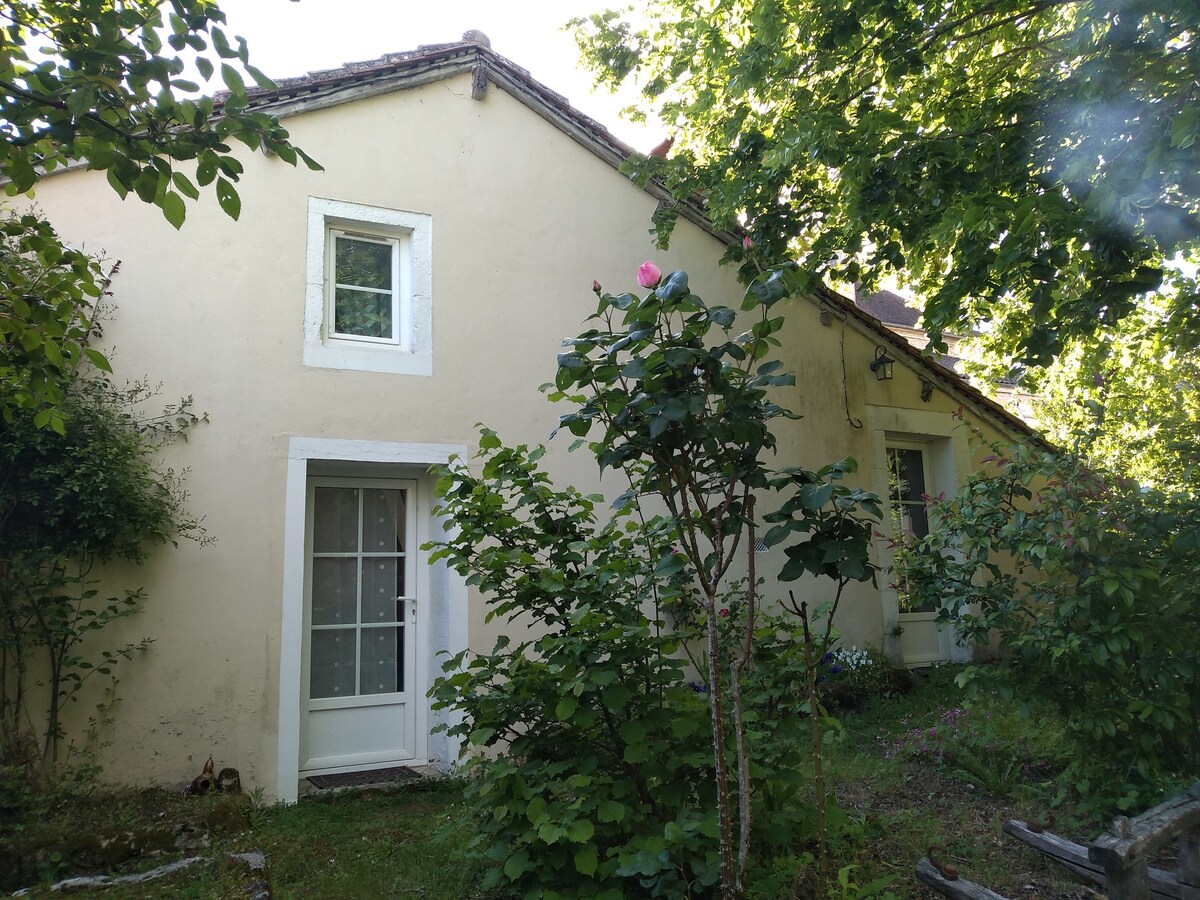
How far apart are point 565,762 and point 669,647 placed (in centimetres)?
55

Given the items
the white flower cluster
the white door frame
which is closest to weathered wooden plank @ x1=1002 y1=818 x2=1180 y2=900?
the white flower cluster

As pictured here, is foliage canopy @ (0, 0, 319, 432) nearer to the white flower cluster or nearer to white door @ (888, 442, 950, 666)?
the white flower cluster

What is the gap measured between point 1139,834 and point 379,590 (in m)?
4.62

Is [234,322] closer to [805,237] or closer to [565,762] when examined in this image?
[565,762]

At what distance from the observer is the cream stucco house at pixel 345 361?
197 inches

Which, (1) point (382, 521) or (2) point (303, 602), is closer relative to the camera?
(2) point (303, 602)

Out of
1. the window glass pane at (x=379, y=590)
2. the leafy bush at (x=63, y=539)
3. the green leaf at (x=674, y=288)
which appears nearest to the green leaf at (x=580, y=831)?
the green leaf at (x=674, y=288)

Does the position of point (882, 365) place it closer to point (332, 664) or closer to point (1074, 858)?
point (1074, 858)

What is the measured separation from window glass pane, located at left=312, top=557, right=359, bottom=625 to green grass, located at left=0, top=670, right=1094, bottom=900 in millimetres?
1176

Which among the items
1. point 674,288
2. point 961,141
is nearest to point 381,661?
point 674,288

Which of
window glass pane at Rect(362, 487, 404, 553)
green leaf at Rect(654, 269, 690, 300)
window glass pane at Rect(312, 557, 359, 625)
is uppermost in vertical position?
green leaf at Rect(654, 269, 690, 300)

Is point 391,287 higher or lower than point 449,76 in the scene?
lower

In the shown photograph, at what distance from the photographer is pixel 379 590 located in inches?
230

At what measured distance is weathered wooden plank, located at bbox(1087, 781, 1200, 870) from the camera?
2.47m
